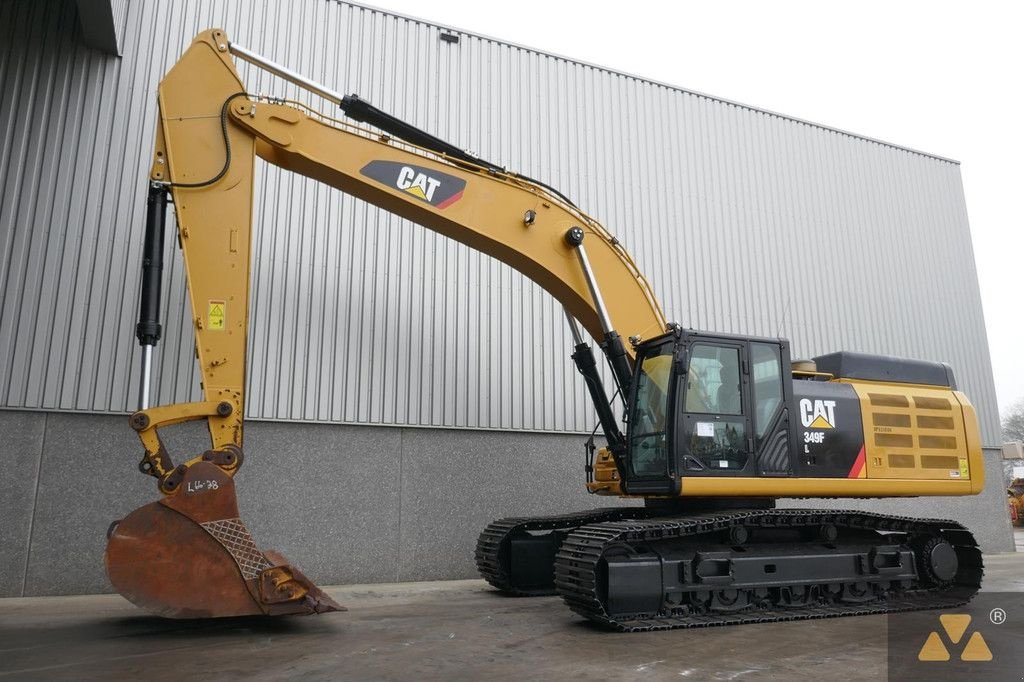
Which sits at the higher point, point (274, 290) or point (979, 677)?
point (274, 290)

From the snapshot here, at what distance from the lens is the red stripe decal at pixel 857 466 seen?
23.8 feet

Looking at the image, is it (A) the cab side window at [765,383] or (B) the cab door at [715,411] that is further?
(A) the cab side window at [765,383]

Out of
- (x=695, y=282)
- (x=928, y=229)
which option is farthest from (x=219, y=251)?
(x=928, y=229)

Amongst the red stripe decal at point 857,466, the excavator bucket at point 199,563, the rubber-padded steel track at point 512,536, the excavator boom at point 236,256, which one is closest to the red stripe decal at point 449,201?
the excavator boom at point 236,256

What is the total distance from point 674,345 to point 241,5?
797 centimetres

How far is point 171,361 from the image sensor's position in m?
8.77

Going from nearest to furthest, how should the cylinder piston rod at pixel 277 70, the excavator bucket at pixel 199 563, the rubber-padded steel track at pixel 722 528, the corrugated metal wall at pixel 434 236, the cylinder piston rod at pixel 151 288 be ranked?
the excavator bucket at pixel 199 563
the cylinder piston rod at pixel 151 288
the rubber-padded steel track at pixel 722 528
the cylinder piston rod at pixel 277 70
the corrugated metal wall at pixel 434 236

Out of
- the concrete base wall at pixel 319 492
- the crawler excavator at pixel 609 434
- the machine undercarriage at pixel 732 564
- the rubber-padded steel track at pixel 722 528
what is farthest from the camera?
the concrete base wall at pixel 319 492

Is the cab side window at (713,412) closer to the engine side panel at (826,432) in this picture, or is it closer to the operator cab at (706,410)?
the operator cab at (706,410)

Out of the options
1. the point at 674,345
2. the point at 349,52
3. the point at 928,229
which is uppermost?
the point at 349,52

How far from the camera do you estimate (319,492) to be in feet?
29.8

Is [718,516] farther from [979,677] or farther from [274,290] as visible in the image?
[274,290]

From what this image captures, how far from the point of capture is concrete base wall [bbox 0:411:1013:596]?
8.02 metres

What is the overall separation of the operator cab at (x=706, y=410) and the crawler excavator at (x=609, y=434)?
2 cm
